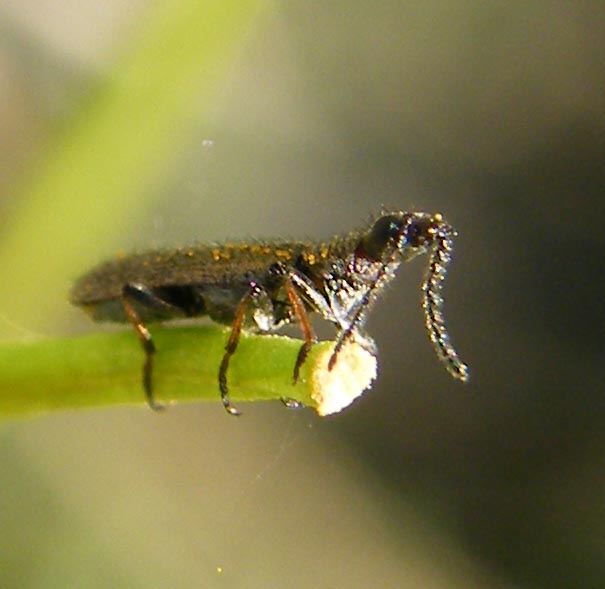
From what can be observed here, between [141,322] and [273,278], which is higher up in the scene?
[273,278]

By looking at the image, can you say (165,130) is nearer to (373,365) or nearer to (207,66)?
(207,66)

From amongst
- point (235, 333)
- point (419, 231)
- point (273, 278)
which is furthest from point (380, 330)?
point (235, 333)

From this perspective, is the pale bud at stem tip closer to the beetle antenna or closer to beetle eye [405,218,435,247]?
the beetle antenna

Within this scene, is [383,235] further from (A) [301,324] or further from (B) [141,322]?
(B) [141,322]

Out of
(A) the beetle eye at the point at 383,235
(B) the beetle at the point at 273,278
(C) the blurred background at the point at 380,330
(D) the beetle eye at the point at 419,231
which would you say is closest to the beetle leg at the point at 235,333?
(B) the beetle at the point at 273,278

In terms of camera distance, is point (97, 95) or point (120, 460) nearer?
point (97, 95)

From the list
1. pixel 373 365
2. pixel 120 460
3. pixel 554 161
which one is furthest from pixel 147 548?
pixel 554 161
